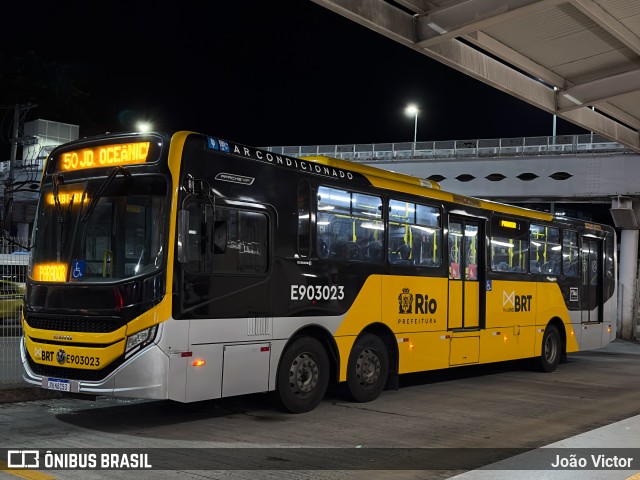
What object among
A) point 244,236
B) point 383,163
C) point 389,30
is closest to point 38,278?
point 244,236

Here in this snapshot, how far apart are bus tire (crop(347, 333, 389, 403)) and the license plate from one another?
13.2ft

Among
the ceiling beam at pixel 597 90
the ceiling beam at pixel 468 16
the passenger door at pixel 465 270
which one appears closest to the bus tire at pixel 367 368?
the passenger door at pixel 465 270

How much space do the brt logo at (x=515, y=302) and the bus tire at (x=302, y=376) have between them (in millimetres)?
5398

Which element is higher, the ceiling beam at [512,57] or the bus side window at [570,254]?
the ceiling beam at [512,57]

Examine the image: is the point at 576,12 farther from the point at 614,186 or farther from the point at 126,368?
the point at 614,186

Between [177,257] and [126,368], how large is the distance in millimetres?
1349

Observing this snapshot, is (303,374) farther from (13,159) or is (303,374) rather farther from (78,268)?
(13,159)

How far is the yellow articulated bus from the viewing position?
319 inches

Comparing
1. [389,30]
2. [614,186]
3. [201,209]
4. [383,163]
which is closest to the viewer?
[201,209]

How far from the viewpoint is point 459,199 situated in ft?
43.6

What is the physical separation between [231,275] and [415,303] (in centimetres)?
408

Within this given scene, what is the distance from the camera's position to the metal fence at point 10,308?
1086 centimetres

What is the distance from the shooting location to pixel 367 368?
10961 millimetres

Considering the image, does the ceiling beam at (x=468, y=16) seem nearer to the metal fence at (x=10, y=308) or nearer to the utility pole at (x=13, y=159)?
the metal fence at (x=10, y=308)
